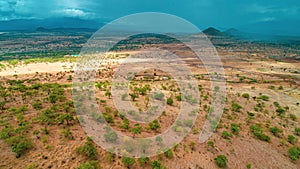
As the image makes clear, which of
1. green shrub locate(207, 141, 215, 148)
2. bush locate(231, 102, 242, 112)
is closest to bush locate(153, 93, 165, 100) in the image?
bush locate(231, 102, 242, 112)

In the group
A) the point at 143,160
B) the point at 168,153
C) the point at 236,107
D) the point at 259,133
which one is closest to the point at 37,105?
the point at 143,160

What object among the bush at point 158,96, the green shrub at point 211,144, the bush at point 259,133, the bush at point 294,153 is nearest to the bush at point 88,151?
the green shrub at point 211,144

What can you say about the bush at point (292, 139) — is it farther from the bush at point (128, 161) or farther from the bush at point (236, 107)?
the bush at point (128, 161)

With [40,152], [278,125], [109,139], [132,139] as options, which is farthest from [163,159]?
[278,125]

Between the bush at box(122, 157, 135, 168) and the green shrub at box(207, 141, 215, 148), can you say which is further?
the green shrub at box(207, 141, 215, 148)

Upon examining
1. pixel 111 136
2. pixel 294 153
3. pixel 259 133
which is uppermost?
pixel 111 136

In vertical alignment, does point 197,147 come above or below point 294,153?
above

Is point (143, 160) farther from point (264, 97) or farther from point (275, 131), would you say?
point (264, 97)

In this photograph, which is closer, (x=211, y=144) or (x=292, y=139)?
(x=211, y=144)

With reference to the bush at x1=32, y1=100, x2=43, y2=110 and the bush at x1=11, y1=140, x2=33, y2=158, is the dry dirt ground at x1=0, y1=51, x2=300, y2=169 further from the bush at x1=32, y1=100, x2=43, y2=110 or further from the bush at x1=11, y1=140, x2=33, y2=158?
the bush at x1=32, y1=100, x2=43, y2=110
